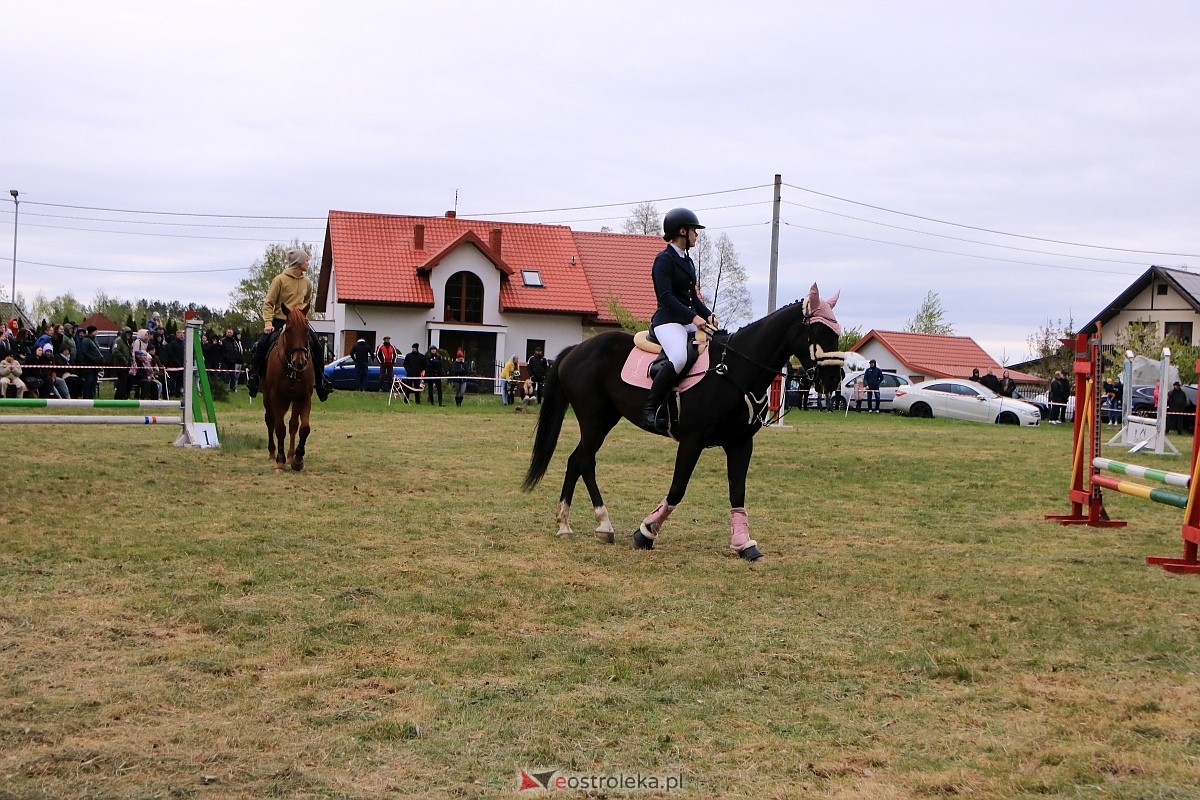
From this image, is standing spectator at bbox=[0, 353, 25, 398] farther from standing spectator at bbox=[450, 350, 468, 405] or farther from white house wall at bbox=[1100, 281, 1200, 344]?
white house wall at bbox=[1100, 281, 1200, 344]

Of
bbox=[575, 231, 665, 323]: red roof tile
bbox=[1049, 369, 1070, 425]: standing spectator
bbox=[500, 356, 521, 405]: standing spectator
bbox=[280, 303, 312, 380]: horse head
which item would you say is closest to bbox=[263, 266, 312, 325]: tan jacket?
bbox=[280, 303, 312, 380]: horse head

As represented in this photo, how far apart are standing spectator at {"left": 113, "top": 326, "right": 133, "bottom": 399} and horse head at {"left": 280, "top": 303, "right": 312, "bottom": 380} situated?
38.3 feet

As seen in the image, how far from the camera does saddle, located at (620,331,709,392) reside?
9.15 metres

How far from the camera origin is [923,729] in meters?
4.59

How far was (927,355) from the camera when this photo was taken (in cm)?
6694

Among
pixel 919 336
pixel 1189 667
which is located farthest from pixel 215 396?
pixel 919 336

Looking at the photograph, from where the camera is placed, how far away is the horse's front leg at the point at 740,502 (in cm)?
866

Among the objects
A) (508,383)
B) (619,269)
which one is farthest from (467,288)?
(508,383)

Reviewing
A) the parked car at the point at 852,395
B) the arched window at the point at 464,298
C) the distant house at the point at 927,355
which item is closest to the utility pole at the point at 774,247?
the parked car at the point at 852,395

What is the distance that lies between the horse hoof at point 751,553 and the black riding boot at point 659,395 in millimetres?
Result: 1277

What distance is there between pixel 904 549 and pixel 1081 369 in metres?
3.47

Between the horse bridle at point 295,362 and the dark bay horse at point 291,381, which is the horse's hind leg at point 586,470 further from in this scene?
the horse bridle at point 295,362

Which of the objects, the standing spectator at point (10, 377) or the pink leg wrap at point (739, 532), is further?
the standing spectator at point (10, 377)

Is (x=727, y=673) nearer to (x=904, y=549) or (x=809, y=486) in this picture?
(x=904, y=549)
